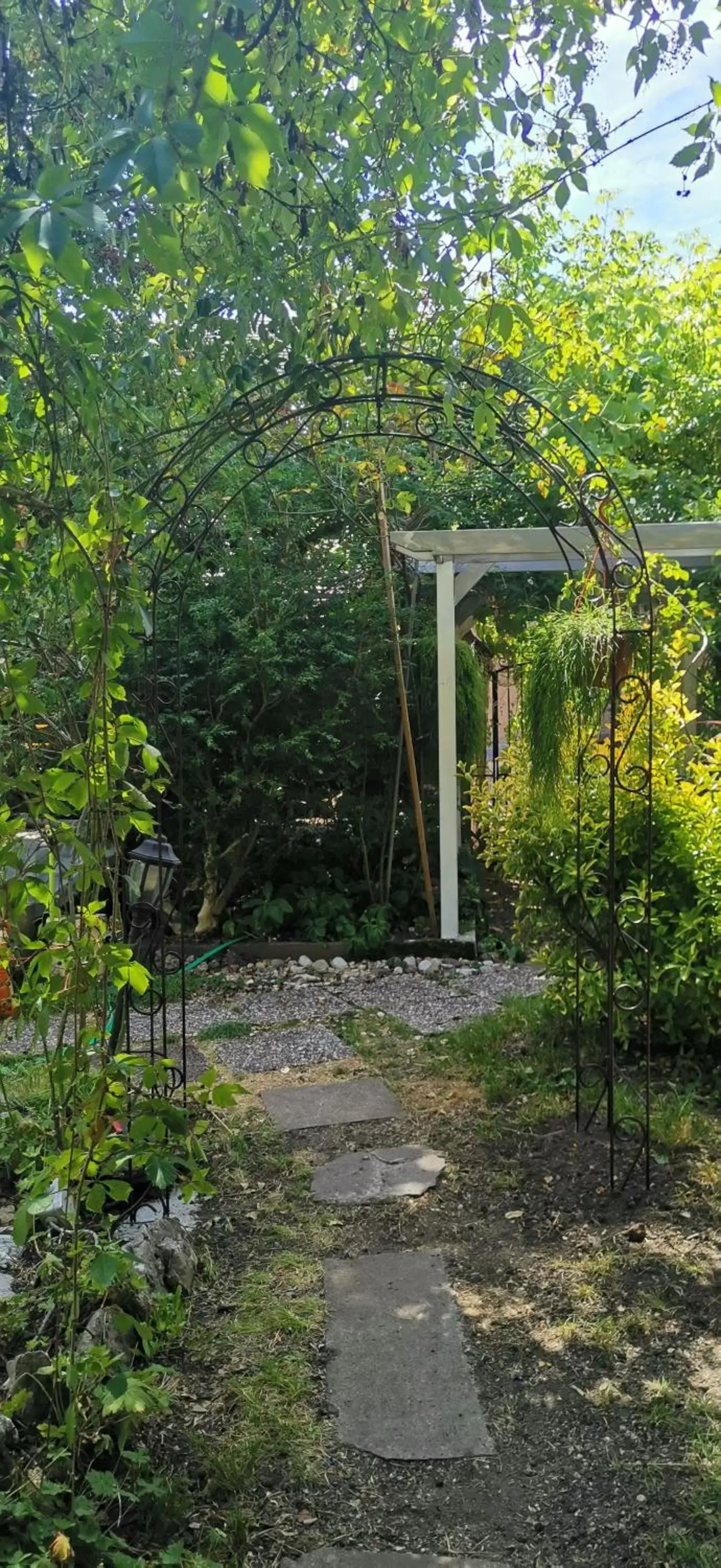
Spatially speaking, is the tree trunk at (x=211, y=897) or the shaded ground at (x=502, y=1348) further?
the tree trunk at (x=211, y=897)

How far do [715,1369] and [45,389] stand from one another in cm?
224

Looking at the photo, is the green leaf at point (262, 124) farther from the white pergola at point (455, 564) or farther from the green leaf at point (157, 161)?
the white pergola at point (455, 564)

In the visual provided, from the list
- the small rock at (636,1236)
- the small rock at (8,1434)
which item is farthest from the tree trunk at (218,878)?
the small rock at (8,1434)

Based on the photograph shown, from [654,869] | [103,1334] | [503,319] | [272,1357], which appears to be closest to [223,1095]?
[103,1334]

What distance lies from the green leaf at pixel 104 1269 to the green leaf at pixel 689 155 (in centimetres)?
204

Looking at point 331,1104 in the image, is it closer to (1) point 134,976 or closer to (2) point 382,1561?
(2) point 382,1561

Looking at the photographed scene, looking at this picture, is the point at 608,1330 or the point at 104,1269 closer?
the point at 104,1269

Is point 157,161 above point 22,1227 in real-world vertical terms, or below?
above

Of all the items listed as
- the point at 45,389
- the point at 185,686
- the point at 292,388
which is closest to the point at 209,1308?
the point at 45,389

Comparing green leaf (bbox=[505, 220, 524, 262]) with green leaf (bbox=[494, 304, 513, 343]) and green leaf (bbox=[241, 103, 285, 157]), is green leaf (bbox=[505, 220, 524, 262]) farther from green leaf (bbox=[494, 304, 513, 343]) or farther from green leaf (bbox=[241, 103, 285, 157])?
green leaf (bbox=[241, 103, 285, 157])

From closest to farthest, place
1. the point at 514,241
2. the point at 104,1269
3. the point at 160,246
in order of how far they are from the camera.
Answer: the point at 160,246 < the point at 104,1269 < the point at 514,241

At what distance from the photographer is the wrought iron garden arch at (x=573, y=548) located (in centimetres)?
282

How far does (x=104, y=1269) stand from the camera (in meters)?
1.54

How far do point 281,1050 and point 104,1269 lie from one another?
3.00m
